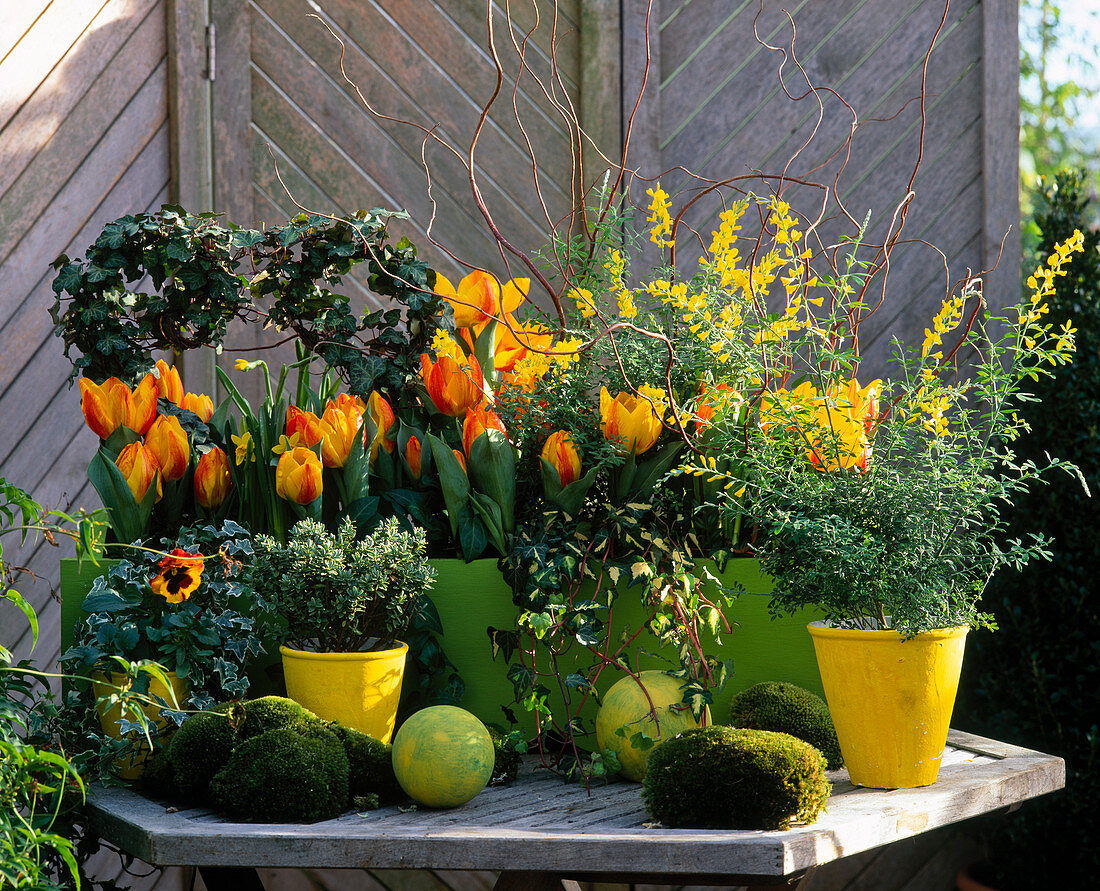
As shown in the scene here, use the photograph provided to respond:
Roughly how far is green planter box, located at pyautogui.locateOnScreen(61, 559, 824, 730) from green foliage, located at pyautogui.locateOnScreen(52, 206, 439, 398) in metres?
0.33

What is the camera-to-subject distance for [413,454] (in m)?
1.33

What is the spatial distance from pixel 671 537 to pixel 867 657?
287mm

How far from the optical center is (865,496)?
3.53 feet

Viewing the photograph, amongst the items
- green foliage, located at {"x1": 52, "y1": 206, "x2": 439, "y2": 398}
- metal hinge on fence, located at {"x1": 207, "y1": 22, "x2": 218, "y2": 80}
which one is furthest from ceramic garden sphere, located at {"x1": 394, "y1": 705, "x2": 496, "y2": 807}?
metal hinge on fence, located at {"x1": 207, "y1": 22, "x2": 218, "y2": 80}

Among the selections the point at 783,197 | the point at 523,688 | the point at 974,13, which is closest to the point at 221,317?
the point at 523,688

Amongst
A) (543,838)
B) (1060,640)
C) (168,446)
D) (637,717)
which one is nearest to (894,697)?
(637,717)

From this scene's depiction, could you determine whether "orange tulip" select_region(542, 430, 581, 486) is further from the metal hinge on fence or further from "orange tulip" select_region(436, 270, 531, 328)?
the metal hinge on fence

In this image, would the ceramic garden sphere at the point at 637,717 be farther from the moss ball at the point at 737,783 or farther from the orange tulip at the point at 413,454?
the orange tulip at the point at 413,454

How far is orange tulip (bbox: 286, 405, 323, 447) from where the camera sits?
1.25 metres

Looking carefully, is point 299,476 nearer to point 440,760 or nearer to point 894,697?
point 440,760

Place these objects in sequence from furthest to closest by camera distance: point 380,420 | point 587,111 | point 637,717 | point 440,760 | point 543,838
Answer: point 587,111
point 380,420
point 637,717
point 440,760
point 543,838

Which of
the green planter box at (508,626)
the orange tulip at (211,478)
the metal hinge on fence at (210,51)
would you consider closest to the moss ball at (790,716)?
the green planter box at (508,626)

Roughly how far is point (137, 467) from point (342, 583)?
0.34m

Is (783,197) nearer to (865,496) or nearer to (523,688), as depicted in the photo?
(865,496)
